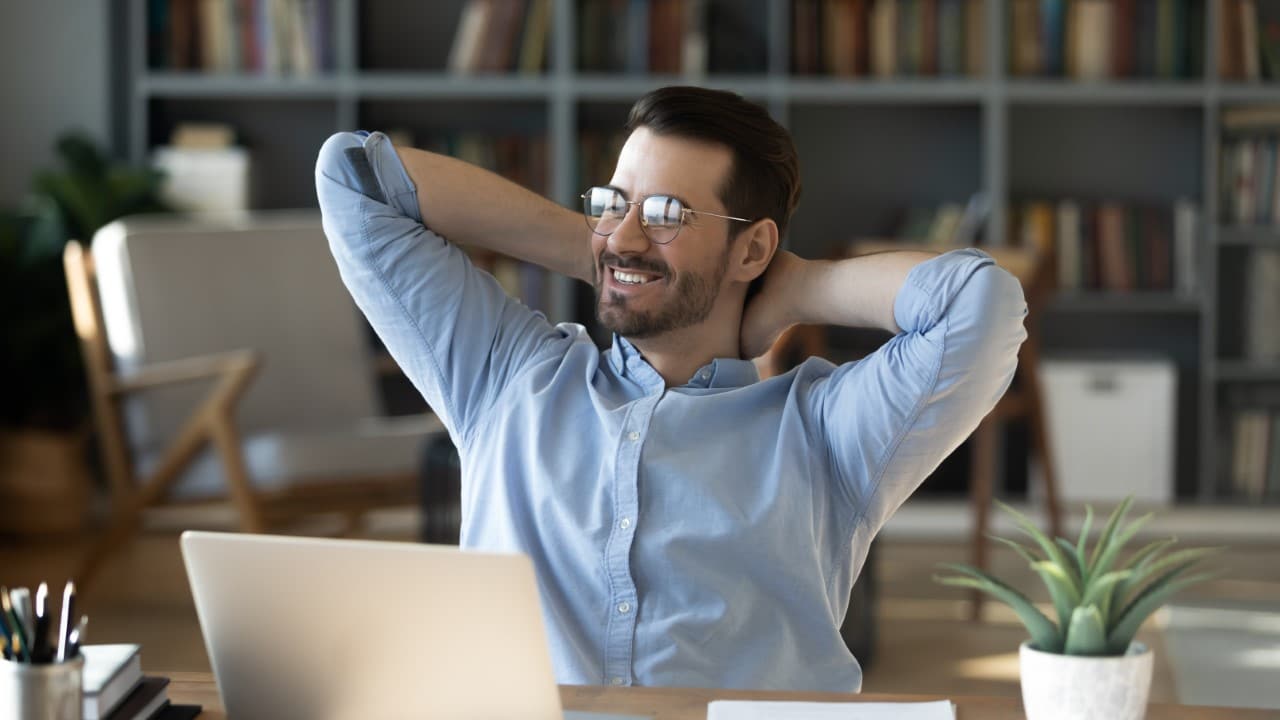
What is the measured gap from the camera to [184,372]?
11.1 ft

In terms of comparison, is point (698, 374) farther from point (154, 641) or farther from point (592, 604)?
point (154, 641)

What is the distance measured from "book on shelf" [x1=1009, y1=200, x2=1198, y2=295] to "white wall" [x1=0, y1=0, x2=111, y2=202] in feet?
9.62

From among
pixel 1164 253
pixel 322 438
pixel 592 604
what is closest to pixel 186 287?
pixel 322 438

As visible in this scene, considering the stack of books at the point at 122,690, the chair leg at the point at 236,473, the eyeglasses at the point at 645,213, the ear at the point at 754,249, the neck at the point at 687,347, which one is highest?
the eyeglasses at the point at 645,213

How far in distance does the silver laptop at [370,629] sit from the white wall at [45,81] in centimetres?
402

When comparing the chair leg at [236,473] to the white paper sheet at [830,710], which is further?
the chair leg at [236,473]

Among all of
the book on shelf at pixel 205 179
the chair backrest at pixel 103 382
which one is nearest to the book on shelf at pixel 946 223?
the book on shelf at pixel 205 179

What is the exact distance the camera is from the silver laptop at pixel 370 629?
3.02 feet

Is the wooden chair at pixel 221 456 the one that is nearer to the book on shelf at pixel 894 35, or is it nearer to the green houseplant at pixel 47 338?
the green houseplant at pixel 47 338

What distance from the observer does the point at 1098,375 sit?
446cm

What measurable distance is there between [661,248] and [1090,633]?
598 mm

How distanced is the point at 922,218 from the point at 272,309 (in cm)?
209

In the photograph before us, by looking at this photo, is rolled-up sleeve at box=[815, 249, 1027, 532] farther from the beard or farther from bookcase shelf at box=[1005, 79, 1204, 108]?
bookcase shelf at box=[1005, 79, 1204, 108]

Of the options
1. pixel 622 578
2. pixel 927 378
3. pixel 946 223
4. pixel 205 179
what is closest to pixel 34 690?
pixel 622 578
